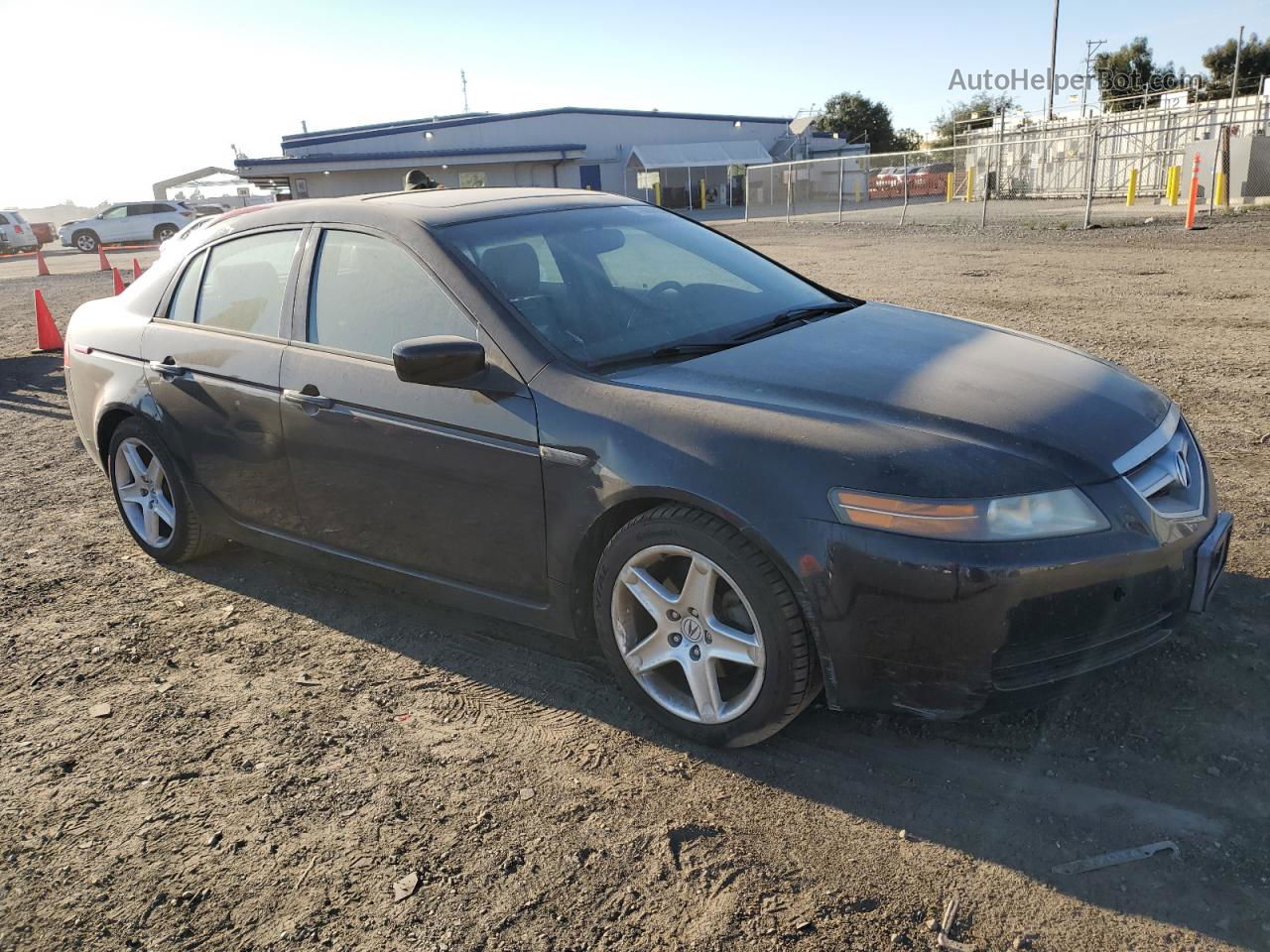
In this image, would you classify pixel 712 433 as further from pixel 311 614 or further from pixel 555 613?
pixel 311 614

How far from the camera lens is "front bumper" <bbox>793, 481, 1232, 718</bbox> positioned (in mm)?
2514

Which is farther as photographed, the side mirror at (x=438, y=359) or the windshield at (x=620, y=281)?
the windshield at (x=620, y=281)

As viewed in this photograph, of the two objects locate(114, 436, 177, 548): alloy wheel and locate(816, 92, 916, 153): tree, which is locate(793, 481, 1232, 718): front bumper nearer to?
locate(114, 436, 177, 548): alloy wheel

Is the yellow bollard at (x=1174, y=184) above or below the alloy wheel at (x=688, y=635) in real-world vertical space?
above

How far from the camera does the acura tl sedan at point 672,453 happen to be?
2590 mm

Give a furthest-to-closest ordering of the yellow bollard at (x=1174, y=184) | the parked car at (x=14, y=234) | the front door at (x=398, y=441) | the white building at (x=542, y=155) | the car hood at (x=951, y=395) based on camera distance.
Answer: the white building at (x=542, y=155)
the parked car at (x=14, y=234)
the yellow bollard at (x=1174, y=184)
the front door at (x=398, y=441)
the car hood at (x=951, y=395)

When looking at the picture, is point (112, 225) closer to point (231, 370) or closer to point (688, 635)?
point (231, 370)

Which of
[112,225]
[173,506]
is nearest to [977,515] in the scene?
[173,506]

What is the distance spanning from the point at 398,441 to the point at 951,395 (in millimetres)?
1873

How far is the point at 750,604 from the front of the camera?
2781 mm

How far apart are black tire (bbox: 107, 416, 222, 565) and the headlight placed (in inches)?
127

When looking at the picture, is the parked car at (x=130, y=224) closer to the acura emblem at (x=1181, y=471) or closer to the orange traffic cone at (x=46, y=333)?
the orange traffic cone at (x=46, y=333)

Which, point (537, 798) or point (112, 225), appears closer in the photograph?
point (537, 798)

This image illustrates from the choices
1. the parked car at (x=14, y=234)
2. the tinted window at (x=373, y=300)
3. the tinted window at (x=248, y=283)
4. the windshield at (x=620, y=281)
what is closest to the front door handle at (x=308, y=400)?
the tinted window at (x=373, y=300)
